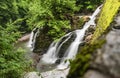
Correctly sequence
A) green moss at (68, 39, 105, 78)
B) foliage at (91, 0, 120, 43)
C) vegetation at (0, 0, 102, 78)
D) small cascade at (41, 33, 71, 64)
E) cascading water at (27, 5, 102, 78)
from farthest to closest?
1. small cascade at (41, 33, 71, 64)
2. cascading water at (27, 5, 102, 78)
3. vegetation at (0, 0, 102, 78)
4. foliage at (91, 0, 120, 43)
5. green moss at (68, 39, 105, 78)

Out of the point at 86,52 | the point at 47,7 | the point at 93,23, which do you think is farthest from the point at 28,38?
the point at 86,52

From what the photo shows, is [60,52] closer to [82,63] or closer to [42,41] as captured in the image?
[42,41]

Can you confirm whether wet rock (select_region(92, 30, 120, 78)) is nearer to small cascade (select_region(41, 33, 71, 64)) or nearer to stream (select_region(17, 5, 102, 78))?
stream (select_region(17, 5, 102, 78))

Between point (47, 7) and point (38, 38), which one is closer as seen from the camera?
point (47, 7)

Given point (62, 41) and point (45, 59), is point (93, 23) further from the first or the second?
point (45, 59)

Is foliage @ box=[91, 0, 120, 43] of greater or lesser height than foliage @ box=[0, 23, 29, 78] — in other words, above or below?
above

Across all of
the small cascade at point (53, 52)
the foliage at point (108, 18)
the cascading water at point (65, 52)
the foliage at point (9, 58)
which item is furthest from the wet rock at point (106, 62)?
the small cascade at point (53, 52)

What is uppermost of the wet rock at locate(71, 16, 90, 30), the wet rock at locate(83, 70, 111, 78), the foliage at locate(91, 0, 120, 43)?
the wet rock at locate(83, 70, 111, 78)

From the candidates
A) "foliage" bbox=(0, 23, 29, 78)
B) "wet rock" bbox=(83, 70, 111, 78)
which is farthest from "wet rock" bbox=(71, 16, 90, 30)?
"wet rock" bbox=(83, 70, 111, 78)

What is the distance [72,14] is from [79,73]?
14.2m

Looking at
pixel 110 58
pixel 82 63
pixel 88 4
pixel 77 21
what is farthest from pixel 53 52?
pixel 110 58

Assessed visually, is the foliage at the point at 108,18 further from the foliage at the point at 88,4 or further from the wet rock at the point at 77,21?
the foliage at the point at 88,4

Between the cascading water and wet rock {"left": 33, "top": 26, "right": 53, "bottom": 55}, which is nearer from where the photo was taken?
the cascading water

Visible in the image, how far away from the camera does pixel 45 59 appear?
15.2m
